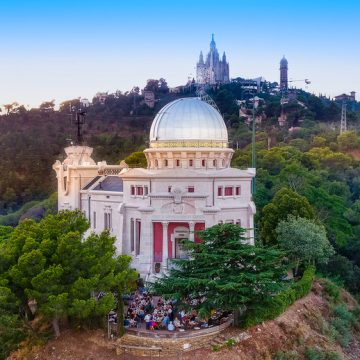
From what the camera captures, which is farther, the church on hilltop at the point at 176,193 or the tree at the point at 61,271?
the church on hilltop at the point at 176,193

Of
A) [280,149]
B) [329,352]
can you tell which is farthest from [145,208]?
[280,149]

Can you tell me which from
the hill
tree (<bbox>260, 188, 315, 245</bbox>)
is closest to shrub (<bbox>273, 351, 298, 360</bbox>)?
the hill

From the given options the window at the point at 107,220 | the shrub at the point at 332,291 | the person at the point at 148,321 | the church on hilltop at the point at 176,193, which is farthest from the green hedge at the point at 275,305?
the window at the point at 107,220

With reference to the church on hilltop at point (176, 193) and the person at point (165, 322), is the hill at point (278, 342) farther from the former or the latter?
the church on hilltop at point (176, 193)

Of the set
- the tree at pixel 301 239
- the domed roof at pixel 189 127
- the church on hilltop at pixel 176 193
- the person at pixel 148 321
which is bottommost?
the person at pixel 148 321

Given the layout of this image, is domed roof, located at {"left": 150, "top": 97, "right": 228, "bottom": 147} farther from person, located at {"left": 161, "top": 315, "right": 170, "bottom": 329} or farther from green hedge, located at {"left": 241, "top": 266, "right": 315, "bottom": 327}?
person, located at {"left": 161, "top": 315, "right": 170, "bottom": 329}

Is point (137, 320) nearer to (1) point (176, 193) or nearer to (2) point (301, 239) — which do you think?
(1) point (176, 193)
